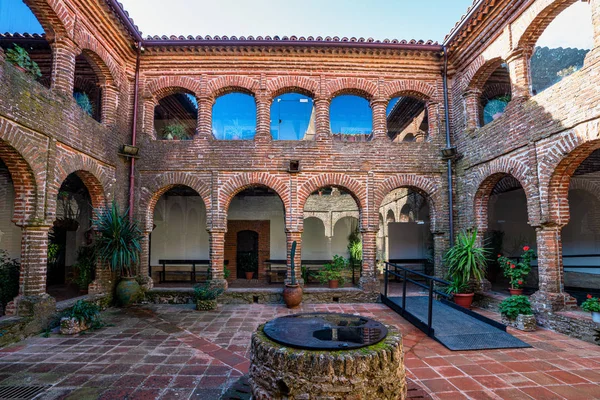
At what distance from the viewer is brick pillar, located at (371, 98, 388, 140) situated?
959 centimetres

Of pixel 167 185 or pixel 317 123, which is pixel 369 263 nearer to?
pixel 317 123

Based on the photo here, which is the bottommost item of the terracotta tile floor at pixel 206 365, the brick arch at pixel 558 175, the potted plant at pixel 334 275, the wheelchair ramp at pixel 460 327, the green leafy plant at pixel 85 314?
the terracotta tile floor at pixel 206 365

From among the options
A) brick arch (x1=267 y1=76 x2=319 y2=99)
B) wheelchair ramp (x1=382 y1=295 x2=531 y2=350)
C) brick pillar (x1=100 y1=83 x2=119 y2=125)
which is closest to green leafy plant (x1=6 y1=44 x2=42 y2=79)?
brick pillar (x1=100 y1=83 x2=119 y2=125)

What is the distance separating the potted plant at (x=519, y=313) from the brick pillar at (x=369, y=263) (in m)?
3.17

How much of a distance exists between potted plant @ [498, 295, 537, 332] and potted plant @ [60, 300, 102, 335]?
26.3 feet

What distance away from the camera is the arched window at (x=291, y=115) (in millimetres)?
10289

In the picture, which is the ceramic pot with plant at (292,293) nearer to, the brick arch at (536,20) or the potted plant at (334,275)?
the potted plant at (334,275)

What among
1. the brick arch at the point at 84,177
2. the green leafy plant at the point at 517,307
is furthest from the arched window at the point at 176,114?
the green leafy plant at the point at 517,307

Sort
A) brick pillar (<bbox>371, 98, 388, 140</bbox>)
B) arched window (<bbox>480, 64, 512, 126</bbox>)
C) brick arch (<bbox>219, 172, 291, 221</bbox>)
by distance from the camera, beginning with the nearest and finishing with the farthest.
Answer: brick arch (<bbox>219, 172, 291, 221</bbox>) < brick pillar (<bbox>371, 98, 388, 140</bbox>) < arched window (<bbox>480, 64, 512, 126</bbox>)

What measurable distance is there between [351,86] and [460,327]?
6792mm

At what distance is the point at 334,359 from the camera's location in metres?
2.92

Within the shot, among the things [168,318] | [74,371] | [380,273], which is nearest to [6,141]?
[74,371]

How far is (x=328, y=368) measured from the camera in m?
2.91

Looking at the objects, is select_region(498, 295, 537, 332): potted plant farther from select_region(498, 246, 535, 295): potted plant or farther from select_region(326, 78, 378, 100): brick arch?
select_region(326, 78, 378, 100): brick arch
